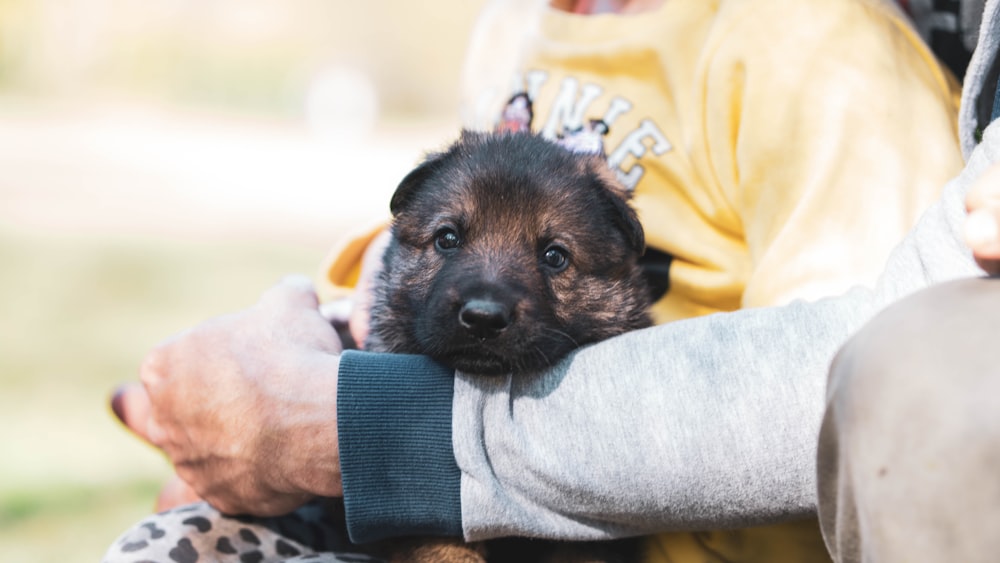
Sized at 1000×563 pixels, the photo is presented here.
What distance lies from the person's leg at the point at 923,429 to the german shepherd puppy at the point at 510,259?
878 millimetres

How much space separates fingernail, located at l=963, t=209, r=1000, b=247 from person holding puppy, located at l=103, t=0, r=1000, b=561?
0.27 m

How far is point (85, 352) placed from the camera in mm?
7090

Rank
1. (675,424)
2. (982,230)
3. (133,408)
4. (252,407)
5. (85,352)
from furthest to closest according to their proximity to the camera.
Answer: (85,352) < (133,408) < (252,407) < (675,424) < (982,230)

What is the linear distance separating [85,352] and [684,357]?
6.21m

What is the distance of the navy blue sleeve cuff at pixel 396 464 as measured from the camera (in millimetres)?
1879

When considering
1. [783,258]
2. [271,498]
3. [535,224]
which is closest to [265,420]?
[271,498]

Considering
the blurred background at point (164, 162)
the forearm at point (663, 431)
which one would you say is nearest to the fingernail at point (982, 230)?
the forearm at point (663, 431)

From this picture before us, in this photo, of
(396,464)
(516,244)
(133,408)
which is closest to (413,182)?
(516,244)

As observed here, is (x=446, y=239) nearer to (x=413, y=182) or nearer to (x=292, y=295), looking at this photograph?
(x=413, y=182)

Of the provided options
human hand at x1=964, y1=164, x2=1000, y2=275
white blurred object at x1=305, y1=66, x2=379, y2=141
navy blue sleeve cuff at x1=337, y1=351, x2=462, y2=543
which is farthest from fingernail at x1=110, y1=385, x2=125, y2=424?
white blurred object at x1=305, y1=66, x2=379, y2=141

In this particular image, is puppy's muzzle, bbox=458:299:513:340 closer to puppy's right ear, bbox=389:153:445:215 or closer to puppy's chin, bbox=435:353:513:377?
puppy's chin, bbox=435:353:513:377

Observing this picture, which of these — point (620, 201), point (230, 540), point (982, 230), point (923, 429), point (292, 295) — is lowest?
point (230, 540)

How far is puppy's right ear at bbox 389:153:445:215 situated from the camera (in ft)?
7.96

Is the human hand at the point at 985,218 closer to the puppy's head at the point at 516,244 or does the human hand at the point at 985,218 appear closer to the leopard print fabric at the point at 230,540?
the puppy's head at the point at 516,244
